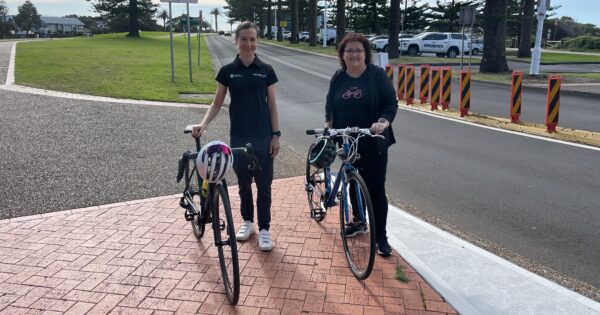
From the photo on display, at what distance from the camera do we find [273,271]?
4.18 metres

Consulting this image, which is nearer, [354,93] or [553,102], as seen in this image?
[354,93]

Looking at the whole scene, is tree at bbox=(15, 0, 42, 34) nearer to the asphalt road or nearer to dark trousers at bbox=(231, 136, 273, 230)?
the asphalt road

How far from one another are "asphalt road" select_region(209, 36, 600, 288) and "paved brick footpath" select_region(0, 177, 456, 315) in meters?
1.47

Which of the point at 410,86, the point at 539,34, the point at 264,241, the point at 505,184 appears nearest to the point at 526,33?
the point at 539,34

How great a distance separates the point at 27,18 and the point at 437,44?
9552 centimetres

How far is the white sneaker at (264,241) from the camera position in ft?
15.0

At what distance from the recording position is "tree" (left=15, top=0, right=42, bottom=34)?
10288cm

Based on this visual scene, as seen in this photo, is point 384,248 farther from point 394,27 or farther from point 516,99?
point 394,27

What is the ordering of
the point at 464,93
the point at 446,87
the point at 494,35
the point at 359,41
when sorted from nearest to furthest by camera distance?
A: the point at 359,41, the point at 464,93, the point at 446,87, the point at 494,35

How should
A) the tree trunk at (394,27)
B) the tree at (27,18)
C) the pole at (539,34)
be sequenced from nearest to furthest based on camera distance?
the pole at (539,34)
the tree trunk at (394,27)
the tree at (27,18)

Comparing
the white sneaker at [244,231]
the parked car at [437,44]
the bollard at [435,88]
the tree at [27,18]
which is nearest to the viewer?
the white sneaker at [244,231]

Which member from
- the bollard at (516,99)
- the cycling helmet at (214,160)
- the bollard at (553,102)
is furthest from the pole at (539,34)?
the cycling helmet at (214,160)

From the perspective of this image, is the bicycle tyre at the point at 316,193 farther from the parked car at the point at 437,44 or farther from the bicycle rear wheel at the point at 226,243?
the parked car at the point at 437,44

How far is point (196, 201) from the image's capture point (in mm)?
4672
